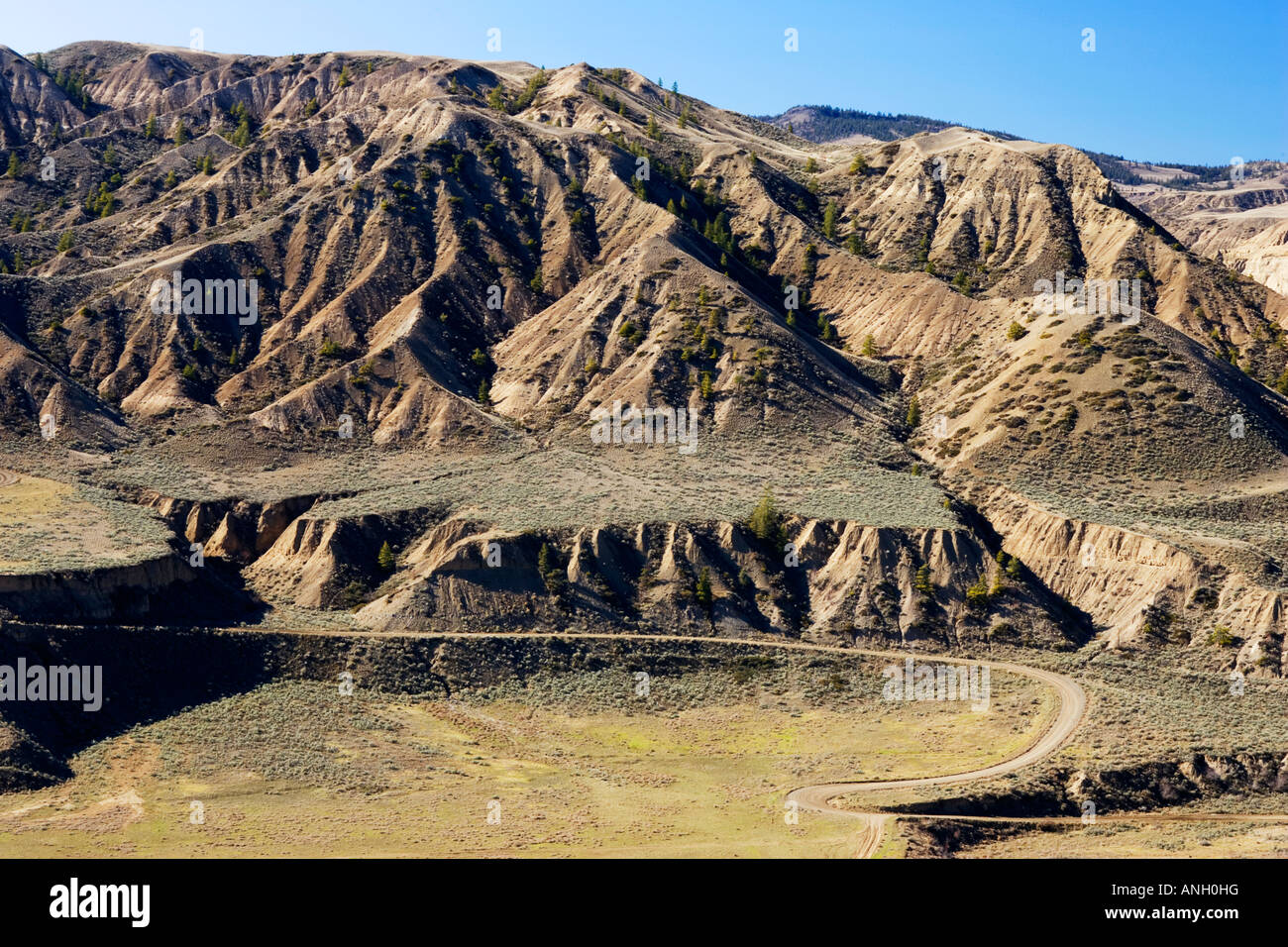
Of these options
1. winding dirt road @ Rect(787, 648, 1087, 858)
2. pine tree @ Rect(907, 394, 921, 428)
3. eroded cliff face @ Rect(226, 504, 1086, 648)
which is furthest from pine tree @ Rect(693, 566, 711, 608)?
pine tree @ Rect(907, 394, 921, 428)

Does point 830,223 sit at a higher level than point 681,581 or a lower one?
higher

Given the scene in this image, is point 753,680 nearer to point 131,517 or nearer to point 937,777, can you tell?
point 937,777

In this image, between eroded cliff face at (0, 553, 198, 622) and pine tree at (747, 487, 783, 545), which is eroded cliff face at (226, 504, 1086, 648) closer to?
pine tree at (747, 487, 783, 545)

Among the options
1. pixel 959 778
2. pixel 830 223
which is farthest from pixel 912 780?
pixel 830 223

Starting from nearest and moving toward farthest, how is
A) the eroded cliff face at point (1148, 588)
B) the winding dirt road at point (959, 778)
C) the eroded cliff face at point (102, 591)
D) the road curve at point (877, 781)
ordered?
the winding dirt road at point (959, 778), the road curve at point (877, 781), the eroded cliff face at point (102, 591), the eroded cliff face at point (1148, 588)

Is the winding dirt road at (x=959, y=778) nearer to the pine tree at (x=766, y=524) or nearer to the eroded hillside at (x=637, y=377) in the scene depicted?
the eroded hillside at (x=637, y=377)

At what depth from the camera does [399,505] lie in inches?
3632

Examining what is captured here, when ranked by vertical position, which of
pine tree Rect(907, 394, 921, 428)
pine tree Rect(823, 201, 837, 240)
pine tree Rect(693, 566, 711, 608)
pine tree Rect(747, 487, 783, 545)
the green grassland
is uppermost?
pine tree Rect(823, 201, 837, 240)

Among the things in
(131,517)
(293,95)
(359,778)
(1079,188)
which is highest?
(293,95)

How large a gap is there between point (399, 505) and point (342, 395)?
2261 cm

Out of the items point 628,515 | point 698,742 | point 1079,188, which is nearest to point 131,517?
point 628,515

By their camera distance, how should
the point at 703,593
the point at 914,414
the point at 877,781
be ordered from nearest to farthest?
the point at 877,781 → the point at 703,593 → the point at 914,414

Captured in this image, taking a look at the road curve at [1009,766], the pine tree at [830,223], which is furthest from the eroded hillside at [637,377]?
the road curve at [1009,766]

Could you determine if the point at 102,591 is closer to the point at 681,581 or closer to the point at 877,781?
the point at 681,581
